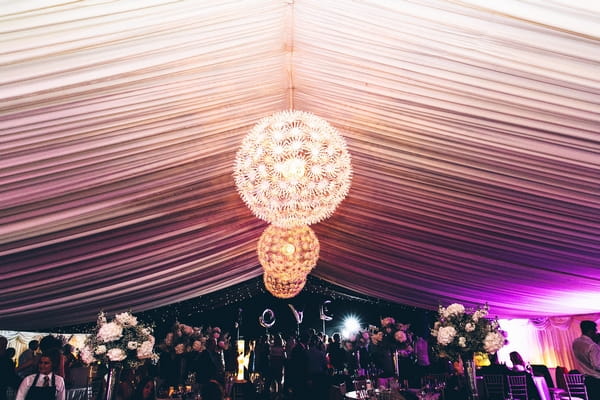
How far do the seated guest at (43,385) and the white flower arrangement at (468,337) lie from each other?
316 centimetres

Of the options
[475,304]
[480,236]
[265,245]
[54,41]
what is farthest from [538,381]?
[54,41]

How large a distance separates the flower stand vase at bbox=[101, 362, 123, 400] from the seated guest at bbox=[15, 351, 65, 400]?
1.52 feet

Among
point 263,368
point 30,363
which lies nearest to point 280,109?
point 30,363

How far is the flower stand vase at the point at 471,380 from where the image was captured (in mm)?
3035

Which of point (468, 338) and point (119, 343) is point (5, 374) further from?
point (468, 338)

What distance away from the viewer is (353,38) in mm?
3029

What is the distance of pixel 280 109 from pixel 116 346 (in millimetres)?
2775

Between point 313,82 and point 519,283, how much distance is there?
15.9ft

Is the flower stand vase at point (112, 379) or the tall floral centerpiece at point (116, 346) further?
the tall floral centerpiece at point (116, 346)

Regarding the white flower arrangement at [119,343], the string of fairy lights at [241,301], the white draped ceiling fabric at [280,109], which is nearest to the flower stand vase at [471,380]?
the white draped ceiling fabric at [280,109]

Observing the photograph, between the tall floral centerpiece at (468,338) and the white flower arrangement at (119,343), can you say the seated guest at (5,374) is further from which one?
the tall floral centerpiece at (468,338)

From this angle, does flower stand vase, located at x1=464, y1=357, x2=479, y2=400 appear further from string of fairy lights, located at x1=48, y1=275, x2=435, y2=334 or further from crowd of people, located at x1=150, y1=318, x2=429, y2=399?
string of fairy lights, located at x1=48, y1=275, x2=435, y2=334

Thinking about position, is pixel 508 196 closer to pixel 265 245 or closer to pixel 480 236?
pixel 480 236

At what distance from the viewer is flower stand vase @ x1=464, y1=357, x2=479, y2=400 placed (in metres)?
3.04
